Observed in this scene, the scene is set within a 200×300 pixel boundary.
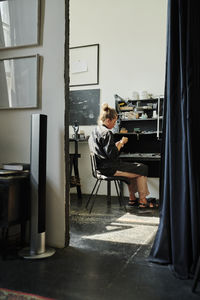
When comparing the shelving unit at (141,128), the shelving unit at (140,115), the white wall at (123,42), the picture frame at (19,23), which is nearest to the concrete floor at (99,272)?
the picture frame at (19,23)

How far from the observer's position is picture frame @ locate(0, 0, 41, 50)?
2459 mm

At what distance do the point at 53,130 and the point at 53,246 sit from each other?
976 millimetres

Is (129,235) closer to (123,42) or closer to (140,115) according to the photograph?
(140,115)

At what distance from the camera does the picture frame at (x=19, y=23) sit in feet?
8.07

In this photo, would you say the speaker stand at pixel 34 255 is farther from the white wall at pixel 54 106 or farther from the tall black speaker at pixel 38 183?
the white wall at pixel 54 106

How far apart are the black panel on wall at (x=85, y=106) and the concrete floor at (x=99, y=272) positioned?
9.12 ft

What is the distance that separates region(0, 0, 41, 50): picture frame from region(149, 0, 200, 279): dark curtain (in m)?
1.12

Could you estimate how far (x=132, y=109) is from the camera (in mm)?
4867

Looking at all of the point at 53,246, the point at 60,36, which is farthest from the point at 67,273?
the point at 60,36

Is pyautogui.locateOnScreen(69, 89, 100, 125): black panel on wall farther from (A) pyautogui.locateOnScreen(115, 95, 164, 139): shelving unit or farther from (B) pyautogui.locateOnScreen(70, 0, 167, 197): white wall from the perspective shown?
(A) pyautogui.locateOnScreen(115, 95, 164, 139): shelving unit

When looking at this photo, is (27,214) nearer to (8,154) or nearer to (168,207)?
(8,154)

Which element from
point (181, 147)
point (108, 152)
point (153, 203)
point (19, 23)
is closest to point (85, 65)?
point (108, 152)

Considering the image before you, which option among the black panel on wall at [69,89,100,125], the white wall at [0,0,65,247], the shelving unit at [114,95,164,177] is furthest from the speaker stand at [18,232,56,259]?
the black panel on wall at [69,89,100,125]

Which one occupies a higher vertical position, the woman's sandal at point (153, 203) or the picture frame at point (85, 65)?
the picture frame at point (85, 65)
